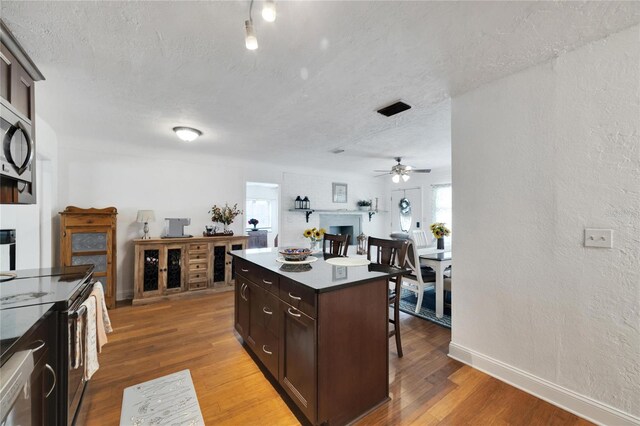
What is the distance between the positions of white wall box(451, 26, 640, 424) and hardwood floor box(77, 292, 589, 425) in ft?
0.75

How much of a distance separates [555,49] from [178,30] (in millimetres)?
2349

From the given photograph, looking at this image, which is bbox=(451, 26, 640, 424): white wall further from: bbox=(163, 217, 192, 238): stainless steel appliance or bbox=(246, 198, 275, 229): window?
bbox=(246, 198, 275, 229): window

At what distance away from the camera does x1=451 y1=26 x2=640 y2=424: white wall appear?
1.58 metres

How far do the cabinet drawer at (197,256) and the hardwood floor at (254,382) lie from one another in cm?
120

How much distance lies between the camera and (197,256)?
427 centimetres

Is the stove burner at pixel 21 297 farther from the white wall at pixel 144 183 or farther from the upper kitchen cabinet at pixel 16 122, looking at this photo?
the white wall at pixel 144 183

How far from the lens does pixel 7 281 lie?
1680 millimetres

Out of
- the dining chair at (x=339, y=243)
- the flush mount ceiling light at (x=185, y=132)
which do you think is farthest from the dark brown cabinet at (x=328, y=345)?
the flush mount ceiling light at (x=185, y=132)

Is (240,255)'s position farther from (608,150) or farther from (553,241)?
(608,150)

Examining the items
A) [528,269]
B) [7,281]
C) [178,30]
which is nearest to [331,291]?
[528,269]

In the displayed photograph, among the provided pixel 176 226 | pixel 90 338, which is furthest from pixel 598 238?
pixel 176 226

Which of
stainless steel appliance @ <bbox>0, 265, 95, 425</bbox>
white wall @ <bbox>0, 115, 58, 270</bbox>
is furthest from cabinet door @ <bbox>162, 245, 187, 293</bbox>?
stainless steel appliance @ <bbox>0, 265, 95, 425</bbox>

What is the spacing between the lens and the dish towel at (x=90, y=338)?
5.33ft

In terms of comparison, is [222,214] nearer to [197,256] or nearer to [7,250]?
[197,256]
